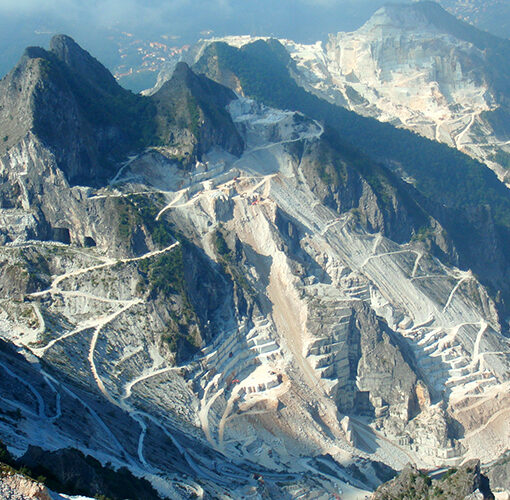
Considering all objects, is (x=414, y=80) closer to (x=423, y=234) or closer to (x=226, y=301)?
(x=423, y=234)

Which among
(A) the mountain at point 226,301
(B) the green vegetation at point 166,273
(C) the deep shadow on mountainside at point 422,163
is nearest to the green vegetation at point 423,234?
(A) the mountain at point 226,301

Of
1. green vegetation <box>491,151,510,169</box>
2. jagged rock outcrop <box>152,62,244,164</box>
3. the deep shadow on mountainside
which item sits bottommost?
green vegetation <box>491,151,510,169</box>

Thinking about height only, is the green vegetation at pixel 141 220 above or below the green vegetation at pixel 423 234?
above

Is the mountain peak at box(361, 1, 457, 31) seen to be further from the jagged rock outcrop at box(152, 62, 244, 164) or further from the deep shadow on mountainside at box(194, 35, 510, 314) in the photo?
the jagged rock outcrop at box(152, 62, 244, 164)

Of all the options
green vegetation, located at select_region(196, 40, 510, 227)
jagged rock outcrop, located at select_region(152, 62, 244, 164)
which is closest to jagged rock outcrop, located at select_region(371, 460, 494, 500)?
jagged rock outcrop, located at select_region(152, 62, 244, 164)

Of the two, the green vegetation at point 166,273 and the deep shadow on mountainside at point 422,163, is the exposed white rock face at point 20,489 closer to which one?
the green vegetation at point 166,273
